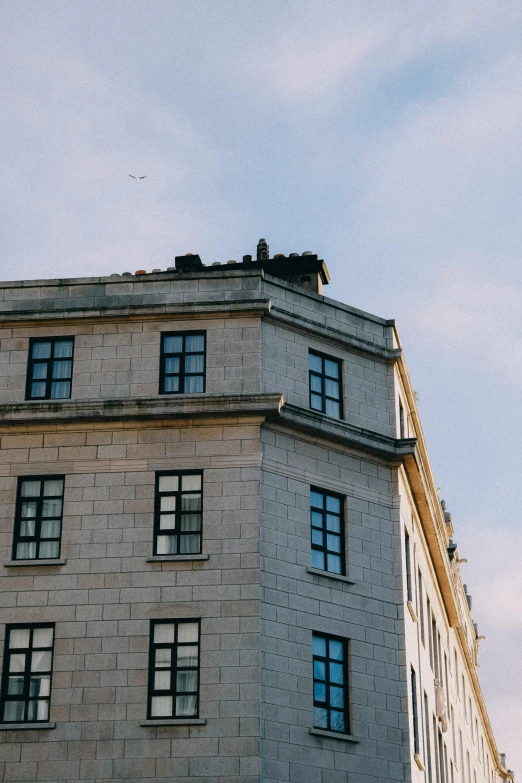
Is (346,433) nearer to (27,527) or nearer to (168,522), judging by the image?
(168,522)

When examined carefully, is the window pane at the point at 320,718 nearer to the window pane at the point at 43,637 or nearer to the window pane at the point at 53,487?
the window pane at the point at 43,637

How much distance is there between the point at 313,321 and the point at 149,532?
7754mm

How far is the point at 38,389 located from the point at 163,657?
830 cm

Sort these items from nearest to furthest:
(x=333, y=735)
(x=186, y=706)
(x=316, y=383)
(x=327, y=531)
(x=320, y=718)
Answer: (x=186, y=706) → (x=333, y=735) → (x=320, y=718) → (x=327, y=531) → (x=316, y=383)

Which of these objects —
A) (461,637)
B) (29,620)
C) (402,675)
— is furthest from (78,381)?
(461,637)

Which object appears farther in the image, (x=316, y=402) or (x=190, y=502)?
(x=316, y=402)

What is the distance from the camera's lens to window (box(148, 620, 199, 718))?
32812 millimetres

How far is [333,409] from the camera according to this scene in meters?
37.9

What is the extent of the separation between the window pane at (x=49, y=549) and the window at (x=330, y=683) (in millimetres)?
6895

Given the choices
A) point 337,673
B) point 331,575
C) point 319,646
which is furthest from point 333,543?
point 337,673

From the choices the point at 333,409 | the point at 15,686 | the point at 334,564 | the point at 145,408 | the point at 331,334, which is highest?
the point at 331,334

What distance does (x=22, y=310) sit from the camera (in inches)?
1476

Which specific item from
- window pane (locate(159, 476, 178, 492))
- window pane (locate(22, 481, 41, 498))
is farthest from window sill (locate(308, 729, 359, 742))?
window pane (locate(22, 481, 41, 498))

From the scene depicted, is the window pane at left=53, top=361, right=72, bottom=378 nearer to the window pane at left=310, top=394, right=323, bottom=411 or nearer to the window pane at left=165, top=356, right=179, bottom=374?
the window pane at left=165, top=356, right=179, bottom=374
